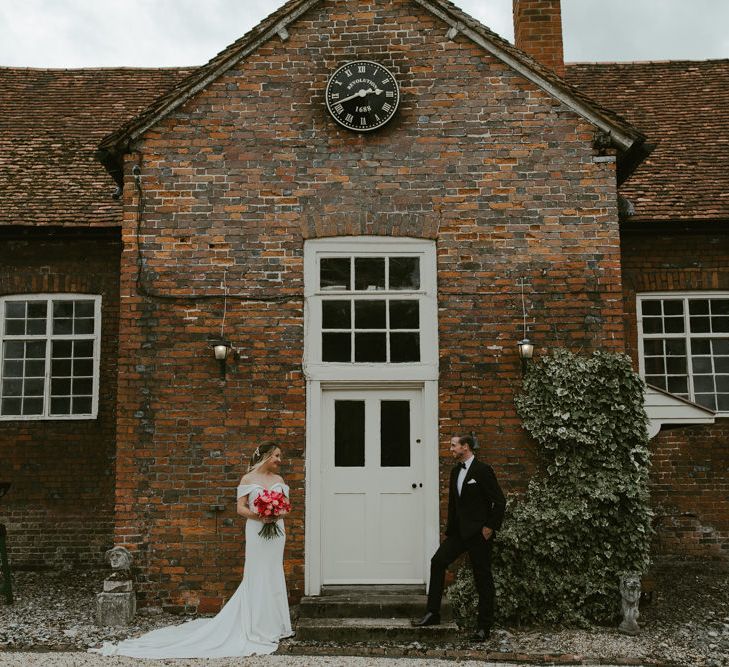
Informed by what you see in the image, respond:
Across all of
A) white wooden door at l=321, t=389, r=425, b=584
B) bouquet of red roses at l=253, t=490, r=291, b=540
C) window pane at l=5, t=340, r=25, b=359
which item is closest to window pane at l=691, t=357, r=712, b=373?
white wooden door at l=321, t=389, r=425, b=584

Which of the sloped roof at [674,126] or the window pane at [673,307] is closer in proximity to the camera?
the sloped roof at [674,126]

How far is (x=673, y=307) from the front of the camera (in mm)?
11422

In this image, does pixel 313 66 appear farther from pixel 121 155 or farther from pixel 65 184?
pixel 65 184

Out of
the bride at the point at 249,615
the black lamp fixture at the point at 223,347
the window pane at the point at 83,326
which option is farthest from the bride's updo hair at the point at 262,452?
the window pane at the point at 83,326

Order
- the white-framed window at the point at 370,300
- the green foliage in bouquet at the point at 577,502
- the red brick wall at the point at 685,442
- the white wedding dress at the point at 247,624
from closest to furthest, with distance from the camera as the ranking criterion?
the white wedding dress at the point at 247,624 < the green foliage in bouquet at the point at 577,502 < the white-framed window at the point at 370,300 < the red brick wall at the point at 685,442

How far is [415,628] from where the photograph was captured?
7309 mm

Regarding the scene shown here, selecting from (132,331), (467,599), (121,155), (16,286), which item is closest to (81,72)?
(16,286)

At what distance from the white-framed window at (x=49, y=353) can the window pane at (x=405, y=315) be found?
5180 mm

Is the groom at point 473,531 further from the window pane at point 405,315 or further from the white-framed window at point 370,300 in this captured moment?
the window pane at point 405,315

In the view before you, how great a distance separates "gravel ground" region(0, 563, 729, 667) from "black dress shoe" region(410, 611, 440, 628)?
224mm

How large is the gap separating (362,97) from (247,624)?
5.95 m

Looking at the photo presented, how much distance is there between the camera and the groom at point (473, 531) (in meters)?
7.36

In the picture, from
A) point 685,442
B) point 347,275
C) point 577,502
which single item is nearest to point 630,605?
point 577,502

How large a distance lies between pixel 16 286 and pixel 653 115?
1102 centimetres
